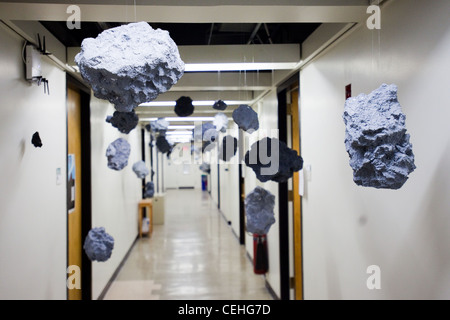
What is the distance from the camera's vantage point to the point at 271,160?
7.34 feet

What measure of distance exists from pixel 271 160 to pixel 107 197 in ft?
10.7

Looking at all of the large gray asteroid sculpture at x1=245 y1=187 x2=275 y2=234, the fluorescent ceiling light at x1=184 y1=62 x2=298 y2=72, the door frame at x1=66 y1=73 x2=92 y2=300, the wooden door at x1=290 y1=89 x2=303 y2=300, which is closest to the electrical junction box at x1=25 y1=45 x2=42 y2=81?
the fluorescent ceiling light at x1=184 y1=62 x2=298 y2=72

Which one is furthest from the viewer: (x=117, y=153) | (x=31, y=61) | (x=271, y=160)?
(x=117, y=153)

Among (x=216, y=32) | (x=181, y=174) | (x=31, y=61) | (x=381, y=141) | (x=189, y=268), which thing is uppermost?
(x=216, y=32)

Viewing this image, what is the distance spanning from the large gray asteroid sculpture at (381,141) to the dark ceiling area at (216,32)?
1.63 metres

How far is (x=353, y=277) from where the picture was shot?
2.26 metres

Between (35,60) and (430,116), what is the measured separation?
242 centimetres

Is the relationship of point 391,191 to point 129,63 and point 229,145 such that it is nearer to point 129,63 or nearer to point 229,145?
point 129,63

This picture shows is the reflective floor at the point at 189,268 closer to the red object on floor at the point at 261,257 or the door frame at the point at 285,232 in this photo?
the red object on floor at the point at 261,257

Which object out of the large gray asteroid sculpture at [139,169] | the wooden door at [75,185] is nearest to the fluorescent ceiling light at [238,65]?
the wooden door at [75,185]

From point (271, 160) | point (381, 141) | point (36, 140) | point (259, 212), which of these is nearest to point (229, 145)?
point (259, 212)

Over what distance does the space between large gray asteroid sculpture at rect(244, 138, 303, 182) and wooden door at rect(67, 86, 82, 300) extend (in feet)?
7.34

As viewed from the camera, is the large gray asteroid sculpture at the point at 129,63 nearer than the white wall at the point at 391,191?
Yes

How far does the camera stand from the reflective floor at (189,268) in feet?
15.1
